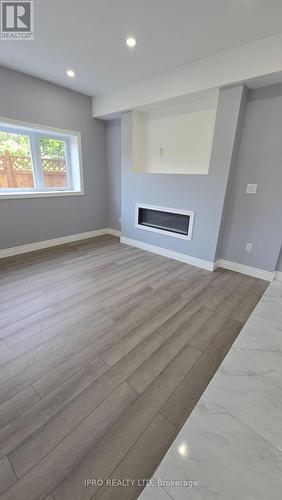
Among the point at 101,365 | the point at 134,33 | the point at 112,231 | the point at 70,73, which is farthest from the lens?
the point at 112,231

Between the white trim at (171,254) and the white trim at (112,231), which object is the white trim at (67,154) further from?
the white trim at (171,254)

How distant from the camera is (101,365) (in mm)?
1527

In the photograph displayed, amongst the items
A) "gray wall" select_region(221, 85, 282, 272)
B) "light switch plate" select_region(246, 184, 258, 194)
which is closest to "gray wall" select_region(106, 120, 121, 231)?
"gray wall" select_region(221, 85, 282, 272)

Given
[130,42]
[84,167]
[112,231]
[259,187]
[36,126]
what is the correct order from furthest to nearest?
1. [112,231]
2. [84,167]
3. [36,126]
4. [259,187]
5. [130,42]

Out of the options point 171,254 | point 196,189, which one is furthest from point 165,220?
point 196,189

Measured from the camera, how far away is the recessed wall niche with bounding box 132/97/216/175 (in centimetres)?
306

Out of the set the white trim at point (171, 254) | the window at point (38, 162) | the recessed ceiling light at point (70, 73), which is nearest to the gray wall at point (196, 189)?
the white trim at point (171, 254)

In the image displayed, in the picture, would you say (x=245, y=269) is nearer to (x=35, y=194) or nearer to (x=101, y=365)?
(x=101, y=365)

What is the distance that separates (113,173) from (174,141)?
1.53 meters

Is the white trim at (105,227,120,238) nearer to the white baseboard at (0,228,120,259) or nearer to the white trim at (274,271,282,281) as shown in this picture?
the white baseboard at (0,228,120,259)

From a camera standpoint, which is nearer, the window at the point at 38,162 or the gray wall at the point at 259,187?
the gray wall at the point at 259,187

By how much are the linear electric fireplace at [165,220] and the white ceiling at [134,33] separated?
1.88m

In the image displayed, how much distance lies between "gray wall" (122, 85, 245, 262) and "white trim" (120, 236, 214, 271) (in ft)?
0.22

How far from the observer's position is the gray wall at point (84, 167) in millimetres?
3025
